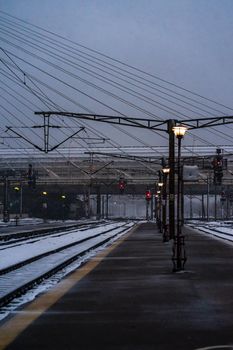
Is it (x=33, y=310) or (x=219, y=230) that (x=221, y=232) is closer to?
(x=219, y=230)

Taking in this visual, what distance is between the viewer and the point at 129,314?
10.1 m

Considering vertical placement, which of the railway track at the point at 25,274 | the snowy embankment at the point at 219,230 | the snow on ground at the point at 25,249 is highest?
the railway track at the point at 25,274

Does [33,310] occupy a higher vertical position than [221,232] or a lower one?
higher

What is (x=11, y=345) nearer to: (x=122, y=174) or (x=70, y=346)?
(x=70, y=346)

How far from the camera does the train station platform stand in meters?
8.05

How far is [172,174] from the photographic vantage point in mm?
31031

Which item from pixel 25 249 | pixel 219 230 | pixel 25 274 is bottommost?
pixel 219 230

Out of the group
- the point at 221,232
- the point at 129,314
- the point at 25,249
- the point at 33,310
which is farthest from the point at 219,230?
the point at 129,314

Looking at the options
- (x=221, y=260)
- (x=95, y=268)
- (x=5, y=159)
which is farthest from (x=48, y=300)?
(x=5, y=159)

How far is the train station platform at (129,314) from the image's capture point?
8047mm

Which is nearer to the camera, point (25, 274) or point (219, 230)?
point (25, 274)

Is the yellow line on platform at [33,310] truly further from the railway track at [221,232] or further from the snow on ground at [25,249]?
the railway track at [221,232]

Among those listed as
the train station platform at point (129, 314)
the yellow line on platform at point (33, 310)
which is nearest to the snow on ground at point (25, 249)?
the yellow line on platform at point (33, 310)

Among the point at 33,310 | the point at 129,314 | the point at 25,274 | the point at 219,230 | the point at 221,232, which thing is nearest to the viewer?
the point at 129,314
